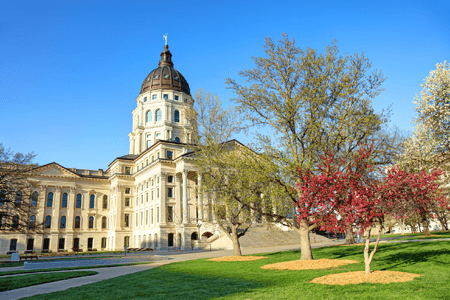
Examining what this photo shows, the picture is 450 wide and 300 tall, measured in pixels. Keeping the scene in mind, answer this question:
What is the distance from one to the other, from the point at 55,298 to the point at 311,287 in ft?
26.6

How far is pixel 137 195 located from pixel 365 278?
56.8 metres

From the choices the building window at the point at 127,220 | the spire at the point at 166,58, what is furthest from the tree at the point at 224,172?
the spire at the point at 166,58

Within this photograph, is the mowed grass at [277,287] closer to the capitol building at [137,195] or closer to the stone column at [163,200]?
the capitol building at [137,195]

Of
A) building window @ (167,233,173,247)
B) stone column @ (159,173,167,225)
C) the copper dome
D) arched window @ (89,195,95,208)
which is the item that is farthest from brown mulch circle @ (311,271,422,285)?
the copper dome

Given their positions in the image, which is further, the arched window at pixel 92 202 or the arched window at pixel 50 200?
the arched window at pixel 92 202

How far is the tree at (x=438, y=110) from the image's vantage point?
1967 centimetres

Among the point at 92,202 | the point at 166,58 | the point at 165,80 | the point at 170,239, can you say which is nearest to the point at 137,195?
the point at 92,202

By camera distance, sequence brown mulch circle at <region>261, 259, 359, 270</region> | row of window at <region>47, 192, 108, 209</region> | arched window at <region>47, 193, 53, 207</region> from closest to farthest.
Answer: brown mulch circle at <region>261, 259, 359, 270</region>, arched window at <region>47, 193, 53, 207</region>, row of window at <region>47, 192, 108, 209</region>

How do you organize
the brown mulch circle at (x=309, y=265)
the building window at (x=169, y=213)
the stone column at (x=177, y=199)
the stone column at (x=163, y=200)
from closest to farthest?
the brown mulch circle at (x=309, y=265) → the stone column at (x=163, y=200) → the stone column at (x=177, y=199) → the building window at (x=169, y=213)

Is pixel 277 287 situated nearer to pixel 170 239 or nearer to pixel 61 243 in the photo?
pixel 170 239

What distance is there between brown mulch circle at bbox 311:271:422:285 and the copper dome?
64.3 metres

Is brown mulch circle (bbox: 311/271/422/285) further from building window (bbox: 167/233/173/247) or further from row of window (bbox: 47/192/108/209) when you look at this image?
row of window (bbox: 47/192/108/209)

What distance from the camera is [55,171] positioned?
209 ft

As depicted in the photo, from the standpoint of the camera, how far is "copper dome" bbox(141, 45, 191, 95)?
7244cm
